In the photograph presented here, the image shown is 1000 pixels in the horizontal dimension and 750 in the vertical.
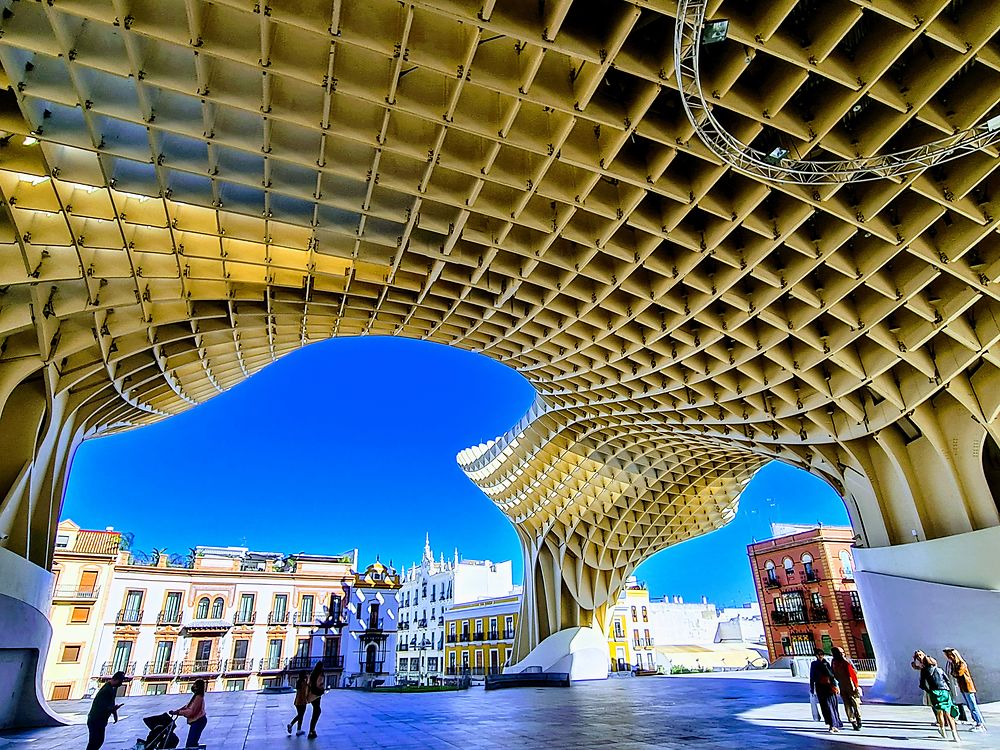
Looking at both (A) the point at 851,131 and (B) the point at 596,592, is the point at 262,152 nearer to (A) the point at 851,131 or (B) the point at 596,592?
(A) the point at 851,131

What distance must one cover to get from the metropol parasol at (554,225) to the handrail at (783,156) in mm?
83

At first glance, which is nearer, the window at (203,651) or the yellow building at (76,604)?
the yellow building at (76,604)

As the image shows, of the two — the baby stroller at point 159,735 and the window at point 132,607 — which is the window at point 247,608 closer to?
the window at point 132,607

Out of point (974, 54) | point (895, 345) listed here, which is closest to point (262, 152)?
point (974, 54)

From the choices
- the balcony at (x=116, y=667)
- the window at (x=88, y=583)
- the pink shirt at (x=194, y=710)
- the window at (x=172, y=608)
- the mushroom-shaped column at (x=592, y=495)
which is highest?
the mushroom-shaped column at (x=592, y=495)

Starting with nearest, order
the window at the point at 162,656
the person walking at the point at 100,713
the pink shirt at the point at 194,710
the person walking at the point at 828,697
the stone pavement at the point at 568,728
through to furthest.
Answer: the person walking at the point at 100,713 < the pink shirt at the point at 194,710 < the stone pavement at the point at 568,728 < the person walking at the point at 828,697 < the window at the point at 162,656

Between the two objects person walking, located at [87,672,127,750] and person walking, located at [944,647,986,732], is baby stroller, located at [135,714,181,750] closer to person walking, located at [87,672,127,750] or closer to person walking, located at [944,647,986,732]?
person walking, located at [87,672,127,750]

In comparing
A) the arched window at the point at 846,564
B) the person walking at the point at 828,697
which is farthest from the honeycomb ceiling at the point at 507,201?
the arched window at the point at 846,564

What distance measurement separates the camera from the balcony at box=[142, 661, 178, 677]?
44.7 meters

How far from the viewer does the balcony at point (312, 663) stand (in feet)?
163

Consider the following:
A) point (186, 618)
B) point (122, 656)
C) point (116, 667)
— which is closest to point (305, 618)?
point (186, 618)

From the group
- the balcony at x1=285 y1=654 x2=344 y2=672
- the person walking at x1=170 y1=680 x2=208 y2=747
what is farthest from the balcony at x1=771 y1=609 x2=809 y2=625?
the person walking at x1=170 y1=680 x2=208 y2=747

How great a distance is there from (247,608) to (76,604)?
12.5m

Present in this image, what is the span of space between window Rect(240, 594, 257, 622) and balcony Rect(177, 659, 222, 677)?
360cm
